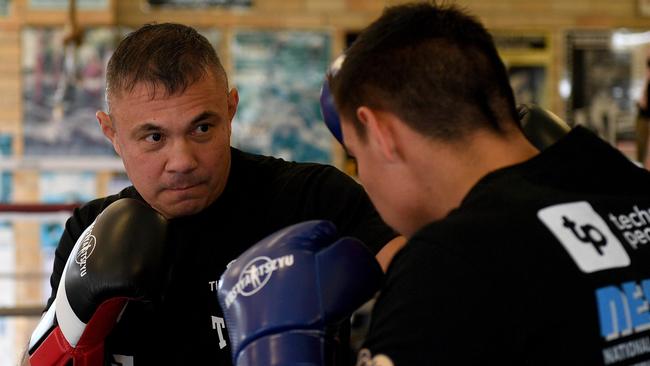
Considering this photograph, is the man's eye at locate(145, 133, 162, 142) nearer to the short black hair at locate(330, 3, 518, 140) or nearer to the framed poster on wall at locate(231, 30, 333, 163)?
the short black hair at locate(330, 3, 518, 140)

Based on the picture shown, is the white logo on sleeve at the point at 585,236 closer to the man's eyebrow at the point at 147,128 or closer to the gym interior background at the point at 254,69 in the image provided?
the man's eyebrow at the point at 147,128

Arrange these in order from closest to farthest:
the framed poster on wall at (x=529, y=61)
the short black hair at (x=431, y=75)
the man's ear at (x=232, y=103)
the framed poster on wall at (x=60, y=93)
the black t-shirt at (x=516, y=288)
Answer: the black t-shirt at (x=516, y=288)
the short black hair at (x=431, y=75)
the man's ear at (x=232, y=103)
the framed poster on wall at (x=60, y=93)
the framed poster on wall at (x=529, y=61)

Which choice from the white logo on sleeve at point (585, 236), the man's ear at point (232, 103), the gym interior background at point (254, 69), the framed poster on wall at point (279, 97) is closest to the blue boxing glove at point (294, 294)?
the white logo on sleeve at point (585, 236)

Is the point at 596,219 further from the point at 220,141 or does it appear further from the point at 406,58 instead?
the point at 220,141

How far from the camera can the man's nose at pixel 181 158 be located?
1416 millimetres

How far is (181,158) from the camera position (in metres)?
1.42

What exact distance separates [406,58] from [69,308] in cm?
70

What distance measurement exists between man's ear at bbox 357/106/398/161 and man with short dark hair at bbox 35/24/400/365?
0.51 metres

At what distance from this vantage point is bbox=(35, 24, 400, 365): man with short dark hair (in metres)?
1.41

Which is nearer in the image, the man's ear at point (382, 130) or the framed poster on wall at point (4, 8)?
the man's ear at point (382, 130)

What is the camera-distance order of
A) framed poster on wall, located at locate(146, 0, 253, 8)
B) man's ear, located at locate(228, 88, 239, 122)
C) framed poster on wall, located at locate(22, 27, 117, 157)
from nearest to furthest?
1. man's ear, located at locate(228, 88, 239, 122)
2. framed poster on wall, located at locate(22, 27, 117, 157)
3. framed poster on wall, located at locate(146, 0, 253, 8)

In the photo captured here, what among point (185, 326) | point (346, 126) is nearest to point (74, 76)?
point (185, 326)

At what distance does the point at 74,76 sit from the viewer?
196 inches

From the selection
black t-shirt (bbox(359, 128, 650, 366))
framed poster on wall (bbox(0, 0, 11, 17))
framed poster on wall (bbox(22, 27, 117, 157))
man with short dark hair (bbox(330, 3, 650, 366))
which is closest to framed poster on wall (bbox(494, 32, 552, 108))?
framed poster on wall (bbox(22, 27, 117, 157))
